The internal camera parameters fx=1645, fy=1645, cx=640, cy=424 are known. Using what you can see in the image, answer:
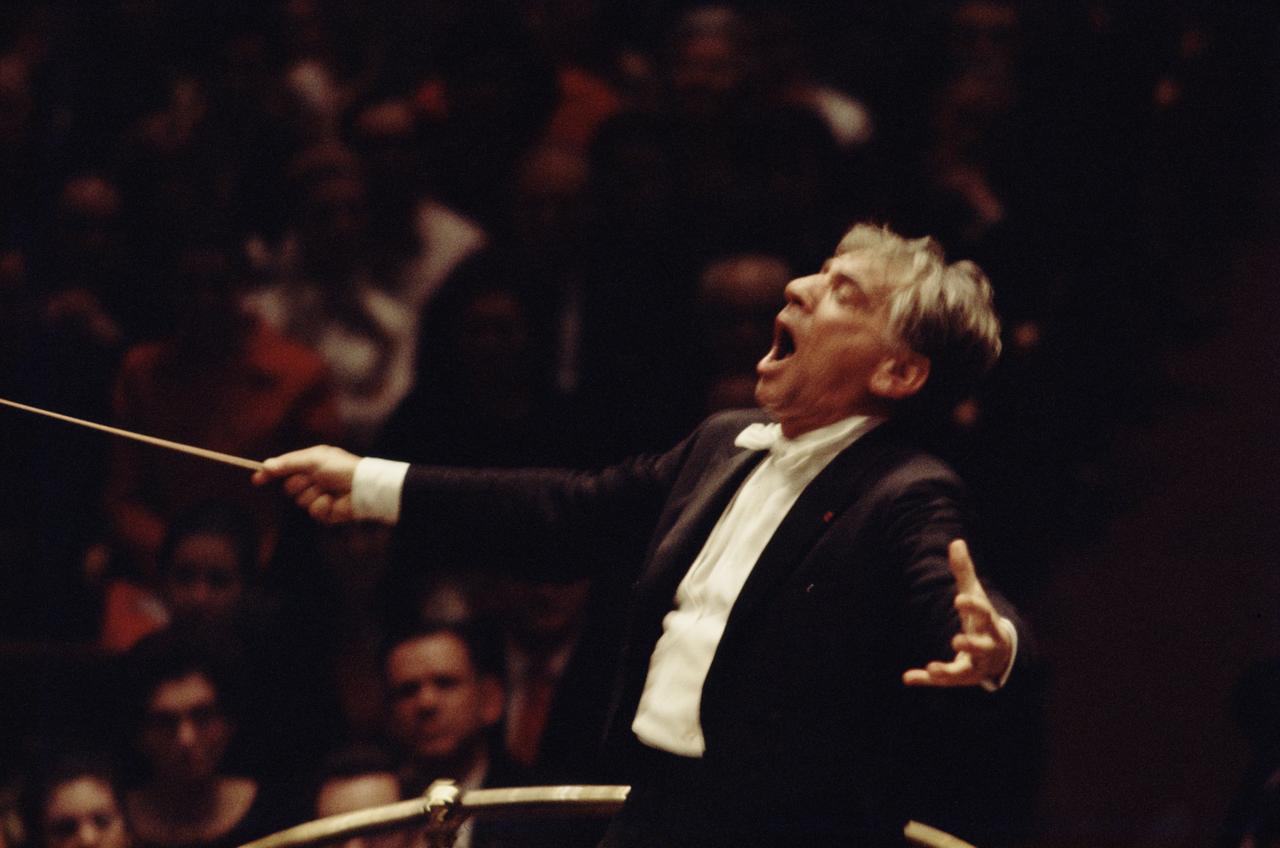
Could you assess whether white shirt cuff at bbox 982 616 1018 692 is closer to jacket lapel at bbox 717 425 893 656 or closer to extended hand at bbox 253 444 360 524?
jacket lapel at bbox 717 425 893 656

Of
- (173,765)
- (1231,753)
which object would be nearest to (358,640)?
(173,765)

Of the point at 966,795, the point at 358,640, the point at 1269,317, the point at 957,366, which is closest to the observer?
the point at 957,366

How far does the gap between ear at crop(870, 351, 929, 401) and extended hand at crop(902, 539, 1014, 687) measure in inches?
16.0

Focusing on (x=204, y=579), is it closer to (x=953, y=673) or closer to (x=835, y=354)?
(x=835, y=354)

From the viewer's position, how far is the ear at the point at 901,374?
227cm

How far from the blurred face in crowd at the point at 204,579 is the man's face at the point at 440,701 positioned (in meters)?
0.40

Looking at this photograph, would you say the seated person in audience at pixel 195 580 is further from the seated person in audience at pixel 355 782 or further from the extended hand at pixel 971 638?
the extended hand at pixel 971 638

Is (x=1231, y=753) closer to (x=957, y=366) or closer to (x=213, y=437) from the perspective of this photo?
(x=957, y=366)

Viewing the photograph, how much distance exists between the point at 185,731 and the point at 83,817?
0.26 metres

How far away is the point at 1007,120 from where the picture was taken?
3.77 m

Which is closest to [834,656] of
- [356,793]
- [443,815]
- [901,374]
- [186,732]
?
[901,374]

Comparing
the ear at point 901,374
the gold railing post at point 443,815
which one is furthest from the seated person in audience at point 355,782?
the ear at point 901,374

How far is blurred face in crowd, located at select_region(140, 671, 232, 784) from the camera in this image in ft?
11.3

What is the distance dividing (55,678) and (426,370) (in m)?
1.03
